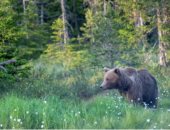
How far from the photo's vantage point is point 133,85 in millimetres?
11922

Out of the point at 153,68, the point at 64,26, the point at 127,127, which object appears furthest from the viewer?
the point at 64,26

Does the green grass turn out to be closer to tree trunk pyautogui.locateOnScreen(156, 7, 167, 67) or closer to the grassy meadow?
the grassy meadow

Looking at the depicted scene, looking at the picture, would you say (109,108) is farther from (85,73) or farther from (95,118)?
(85,73)

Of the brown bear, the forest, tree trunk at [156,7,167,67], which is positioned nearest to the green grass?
the forest

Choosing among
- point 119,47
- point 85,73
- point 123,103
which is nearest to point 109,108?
point 123,103

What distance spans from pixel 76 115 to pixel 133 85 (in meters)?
2.71

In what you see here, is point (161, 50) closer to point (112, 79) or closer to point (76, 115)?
point (112, 79)

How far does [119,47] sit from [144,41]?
3028 millimetres

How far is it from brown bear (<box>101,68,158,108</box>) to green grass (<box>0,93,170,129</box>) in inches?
42.6

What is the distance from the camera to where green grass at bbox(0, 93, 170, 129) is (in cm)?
935

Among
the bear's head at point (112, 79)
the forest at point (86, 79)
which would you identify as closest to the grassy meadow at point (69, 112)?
the forest at point (86, 79)

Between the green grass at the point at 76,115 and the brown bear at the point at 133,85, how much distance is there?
1081 mm

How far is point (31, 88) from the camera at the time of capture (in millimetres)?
13133

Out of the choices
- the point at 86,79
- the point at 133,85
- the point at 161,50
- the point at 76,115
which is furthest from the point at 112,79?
the point at 161,50
